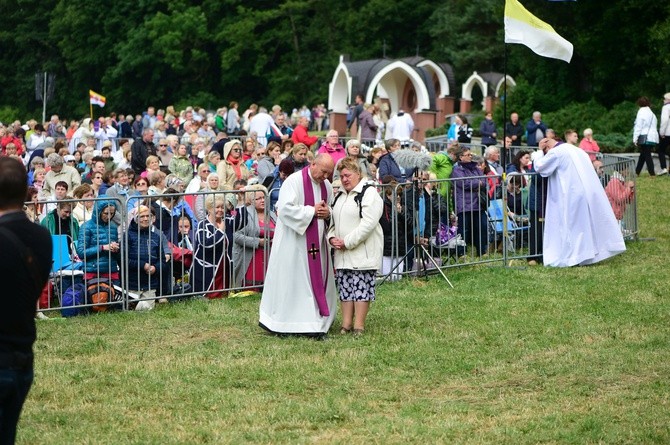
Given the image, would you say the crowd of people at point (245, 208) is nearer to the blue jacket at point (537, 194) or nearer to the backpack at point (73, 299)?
the blue jacket at point (537, 194)

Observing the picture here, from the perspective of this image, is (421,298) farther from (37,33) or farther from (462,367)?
(37,33)

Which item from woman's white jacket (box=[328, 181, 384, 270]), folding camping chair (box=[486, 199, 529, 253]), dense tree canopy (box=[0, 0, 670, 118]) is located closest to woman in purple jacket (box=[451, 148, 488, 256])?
folding camping chair (box=[486, 199, 529, 253])

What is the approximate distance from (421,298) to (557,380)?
13.2ft

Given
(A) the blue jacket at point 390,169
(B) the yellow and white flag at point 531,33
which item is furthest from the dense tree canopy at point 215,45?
(B) the yellow and white flag at point 531,33

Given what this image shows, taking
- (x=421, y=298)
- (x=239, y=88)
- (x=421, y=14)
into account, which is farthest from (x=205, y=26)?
(x=421, y=298)

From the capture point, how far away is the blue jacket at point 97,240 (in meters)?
13.4

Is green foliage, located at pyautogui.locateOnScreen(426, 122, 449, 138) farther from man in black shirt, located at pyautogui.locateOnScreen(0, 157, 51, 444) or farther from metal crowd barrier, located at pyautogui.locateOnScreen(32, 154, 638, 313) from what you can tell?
man in black shirt, located at pyautogui.locateOnScreen(0, 157, 51, 444)

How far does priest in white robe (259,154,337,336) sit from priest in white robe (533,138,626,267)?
5.60 metres

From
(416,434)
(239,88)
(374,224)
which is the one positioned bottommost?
(416,434)

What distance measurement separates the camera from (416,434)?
8430 mm

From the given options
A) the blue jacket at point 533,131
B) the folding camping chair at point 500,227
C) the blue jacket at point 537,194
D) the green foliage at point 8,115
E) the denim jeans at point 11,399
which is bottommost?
the denim jeans at point 11,399

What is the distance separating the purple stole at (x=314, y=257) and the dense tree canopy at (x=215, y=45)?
50660mm

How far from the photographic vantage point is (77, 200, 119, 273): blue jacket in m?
13.4

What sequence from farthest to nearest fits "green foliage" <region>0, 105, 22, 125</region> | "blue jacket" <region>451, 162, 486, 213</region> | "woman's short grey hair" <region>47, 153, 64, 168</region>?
"green foliage" <region>0, 105, 22, 125</region> → "woman's short grey hair" <region>47, 153, 64, 168</region> → "blue jacket" <region>451, 162, 486, 213</region>
